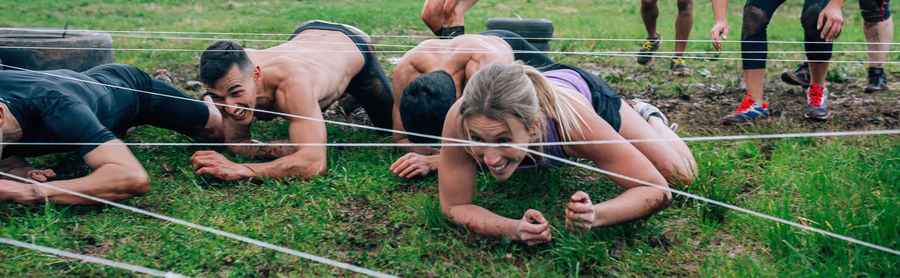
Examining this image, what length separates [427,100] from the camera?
10.7 ft

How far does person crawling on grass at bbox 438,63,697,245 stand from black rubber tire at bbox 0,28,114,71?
3.36 meters

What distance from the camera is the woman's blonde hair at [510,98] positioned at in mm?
2430

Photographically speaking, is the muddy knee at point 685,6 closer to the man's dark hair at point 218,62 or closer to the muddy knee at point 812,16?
the muddy knee at point 812,16

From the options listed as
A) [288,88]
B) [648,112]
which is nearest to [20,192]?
[288,88]

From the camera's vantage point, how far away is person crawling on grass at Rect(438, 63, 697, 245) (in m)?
2.46

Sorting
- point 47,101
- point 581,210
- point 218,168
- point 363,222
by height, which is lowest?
point 363,222

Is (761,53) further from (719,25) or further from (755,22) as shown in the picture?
(719,25)

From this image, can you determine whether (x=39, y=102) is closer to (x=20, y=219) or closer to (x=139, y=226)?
(x=20, y=219)

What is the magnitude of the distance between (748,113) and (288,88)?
126 inches

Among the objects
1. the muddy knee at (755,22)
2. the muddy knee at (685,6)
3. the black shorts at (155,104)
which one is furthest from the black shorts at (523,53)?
the muddy knee at (685,6)

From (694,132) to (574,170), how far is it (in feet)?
3.93

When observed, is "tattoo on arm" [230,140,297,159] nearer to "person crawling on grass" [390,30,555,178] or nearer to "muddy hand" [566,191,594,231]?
"person crawling on grass" [390,30,555,178]

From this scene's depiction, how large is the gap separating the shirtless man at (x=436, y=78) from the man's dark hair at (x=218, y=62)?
A: 978 millimetres

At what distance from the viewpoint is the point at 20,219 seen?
2932mm
